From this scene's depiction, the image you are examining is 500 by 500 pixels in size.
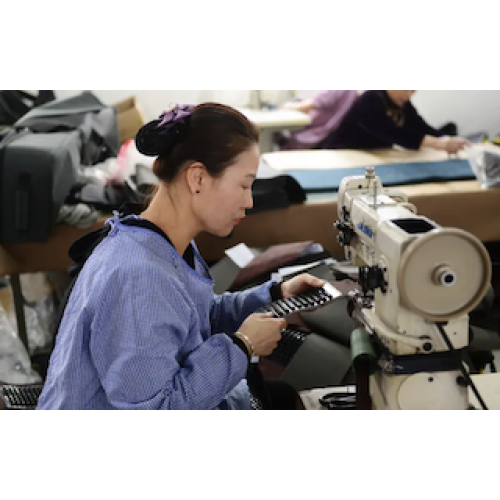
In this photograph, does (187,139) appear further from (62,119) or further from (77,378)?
(62,119)

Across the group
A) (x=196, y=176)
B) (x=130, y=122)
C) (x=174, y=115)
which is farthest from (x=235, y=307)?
(x=130, y=122)

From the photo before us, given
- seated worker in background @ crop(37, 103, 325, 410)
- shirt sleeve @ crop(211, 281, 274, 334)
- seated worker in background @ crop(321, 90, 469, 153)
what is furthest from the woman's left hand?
seated worker in background @ crop(321, 90, 469, 153)

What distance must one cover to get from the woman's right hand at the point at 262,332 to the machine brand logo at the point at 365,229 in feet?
0.86

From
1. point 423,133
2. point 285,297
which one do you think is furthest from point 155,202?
point 423,133

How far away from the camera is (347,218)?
120 centimetres

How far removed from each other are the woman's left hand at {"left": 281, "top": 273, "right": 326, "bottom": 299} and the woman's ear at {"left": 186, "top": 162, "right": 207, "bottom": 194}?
0.38 metres

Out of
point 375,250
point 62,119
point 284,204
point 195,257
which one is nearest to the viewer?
point 375,250

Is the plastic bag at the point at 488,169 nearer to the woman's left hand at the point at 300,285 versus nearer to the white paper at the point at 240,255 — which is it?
the white paper at the point at 240,255

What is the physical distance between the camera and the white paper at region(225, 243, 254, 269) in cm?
221

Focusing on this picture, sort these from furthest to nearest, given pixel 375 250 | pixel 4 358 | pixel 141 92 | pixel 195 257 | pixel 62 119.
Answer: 1. pixel 141 92
2. pixel 62 119
3. pixel 4 358
4. pixel 195 257
5. pixel 375 250

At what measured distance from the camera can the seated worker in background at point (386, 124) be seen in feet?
9.33

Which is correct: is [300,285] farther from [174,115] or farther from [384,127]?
[384,127]

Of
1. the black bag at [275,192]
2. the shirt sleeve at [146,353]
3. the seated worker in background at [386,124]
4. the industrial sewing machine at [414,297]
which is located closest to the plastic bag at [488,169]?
the seated worker in background at [386,124]
